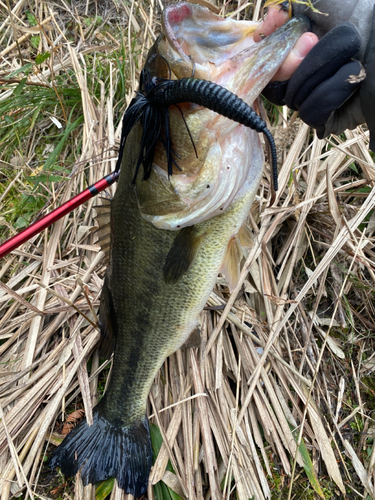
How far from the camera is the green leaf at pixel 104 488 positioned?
2.22m

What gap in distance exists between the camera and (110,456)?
2.22 metres

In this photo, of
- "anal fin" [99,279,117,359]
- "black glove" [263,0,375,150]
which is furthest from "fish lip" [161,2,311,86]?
"anal fin" [99,279,117,359]

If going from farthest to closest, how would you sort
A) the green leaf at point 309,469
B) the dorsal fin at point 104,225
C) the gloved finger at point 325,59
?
the green leaf at point 309,469
the dorsal fin at point 104,225
the gloved finger at point 325,59

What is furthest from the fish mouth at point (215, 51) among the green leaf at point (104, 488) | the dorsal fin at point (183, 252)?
the green leaf at point (104, 488)

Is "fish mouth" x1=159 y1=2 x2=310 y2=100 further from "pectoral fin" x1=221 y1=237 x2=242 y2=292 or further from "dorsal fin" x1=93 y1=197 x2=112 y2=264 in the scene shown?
"dorsal fin" x1=93 y1=197 x2=112 y2=264

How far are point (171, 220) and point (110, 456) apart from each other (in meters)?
1.60

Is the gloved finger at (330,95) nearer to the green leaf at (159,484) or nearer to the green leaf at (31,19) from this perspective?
the green leaf at (159,484)

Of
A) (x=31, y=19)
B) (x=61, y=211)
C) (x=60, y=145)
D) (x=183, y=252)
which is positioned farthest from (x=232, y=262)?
(x=31, y=19)

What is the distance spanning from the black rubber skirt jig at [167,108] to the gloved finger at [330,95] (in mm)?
320

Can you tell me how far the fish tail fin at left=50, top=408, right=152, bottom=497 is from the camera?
7.17ft

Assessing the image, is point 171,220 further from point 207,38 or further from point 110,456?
point 110,456

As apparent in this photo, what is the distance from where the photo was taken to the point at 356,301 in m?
2.71

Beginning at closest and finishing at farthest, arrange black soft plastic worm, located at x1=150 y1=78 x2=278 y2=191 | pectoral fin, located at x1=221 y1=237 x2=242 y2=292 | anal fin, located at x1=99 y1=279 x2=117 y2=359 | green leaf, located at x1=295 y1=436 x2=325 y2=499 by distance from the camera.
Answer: black soft plastic worm, located at x1=150 y1=78 x2=278 y2=191 < pectoral fin, located at x1=221 y1=237 x2=242 y2=292 < anal fin, located at x1=99 y1=279 x2=117 y2=359 < green leaf, located at x1=295 y1=436 x2=325 y2=499

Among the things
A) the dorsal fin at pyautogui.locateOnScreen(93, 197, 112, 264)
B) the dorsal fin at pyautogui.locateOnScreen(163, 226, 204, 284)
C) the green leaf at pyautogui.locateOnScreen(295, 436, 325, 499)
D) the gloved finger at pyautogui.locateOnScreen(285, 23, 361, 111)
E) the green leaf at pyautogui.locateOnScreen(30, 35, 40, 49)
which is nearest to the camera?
the gloved finger at pyautogui.locateOnScreen(285, 23, 361, 111)
